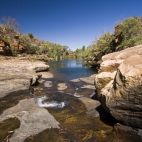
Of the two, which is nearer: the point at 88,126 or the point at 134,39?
the point at 88,126

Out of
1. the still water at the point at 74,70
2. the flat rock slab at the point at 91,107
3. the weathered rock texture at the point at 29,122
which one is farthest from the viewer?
the still water at the point at 74,70

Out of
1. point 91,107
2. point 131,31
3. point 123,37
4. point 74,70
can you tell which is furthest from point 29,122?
point 74,70

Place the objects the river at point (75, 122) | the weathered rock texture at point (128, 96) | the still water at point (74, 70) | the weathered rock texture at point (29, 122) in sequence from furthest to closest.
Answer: the still water at point (74, 70) < the river at point (75, 122) < the weathered rock texture at point (29, 122) < the weathered rock texture at point (128, 96)

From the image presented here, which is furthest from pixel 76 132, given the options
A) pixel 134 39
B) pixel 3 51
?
pixel 3 51

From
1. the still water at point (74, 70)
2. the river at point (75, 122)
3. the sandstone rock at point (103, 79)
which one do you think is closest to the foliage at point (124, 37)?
the still water at point (74, 70)

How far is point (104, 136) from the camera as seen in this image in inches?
270

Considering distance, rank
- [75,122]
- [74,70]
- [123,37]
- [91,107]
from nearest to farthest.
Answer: [75,122]
[91,107]
[123,37]
[74,70]

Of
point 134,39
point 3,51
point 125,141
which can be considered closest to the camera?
point 125,141

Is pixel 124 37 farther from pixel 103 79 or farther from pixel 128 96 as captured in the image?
pixel 128 96

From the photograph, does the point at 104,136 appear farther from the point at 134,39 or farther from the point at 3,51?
the point at 3,51

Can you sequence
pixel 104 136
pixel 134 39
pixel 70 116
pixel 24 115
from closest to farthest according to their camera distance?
pixel 104 136 < pixel 24 115 < pixel 70 116 < pixel 134 39

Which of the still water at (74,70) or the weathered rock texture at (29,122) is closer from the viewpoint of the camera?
the weathered rock texture at (29,122)

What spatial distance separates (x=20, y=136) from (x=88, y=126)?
3.84m

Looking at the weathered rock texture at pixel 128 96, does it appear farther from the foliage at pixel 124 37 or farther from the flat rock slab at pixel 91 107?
the foliage at pixel 124 37
